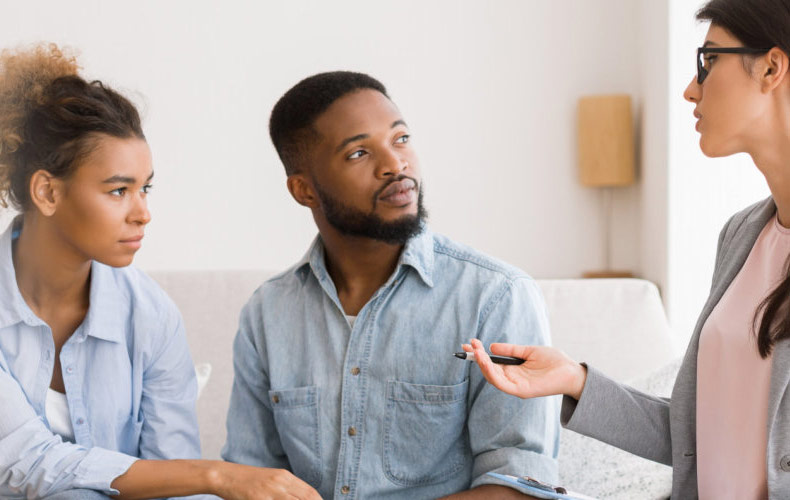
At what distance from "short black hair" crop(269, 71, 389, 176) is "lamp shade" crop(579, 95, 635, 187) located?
158cm

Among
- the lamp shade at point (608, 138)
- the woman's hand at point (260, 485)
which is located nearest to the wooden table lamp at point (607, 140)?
the lamp shade at point (608, 138)

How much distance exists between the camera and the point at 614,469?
5.61 ft

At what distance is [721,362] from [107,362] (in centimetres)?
100

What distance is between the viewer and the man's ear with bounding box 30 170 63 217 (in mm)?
1437

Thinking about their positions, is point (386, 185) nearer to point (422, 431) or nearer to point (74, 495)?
point (422, 431)

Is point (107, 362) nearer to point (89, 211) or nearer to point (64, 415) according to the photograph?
point (64, 415)

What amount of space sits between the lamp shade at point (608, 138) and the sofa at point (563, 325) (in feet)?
2.66

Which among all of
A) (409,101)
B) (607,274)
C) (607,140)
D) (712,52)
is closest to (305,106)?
(712,52)

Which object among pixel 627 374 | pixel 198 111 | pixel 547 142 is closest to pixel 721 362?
pixel 627 374

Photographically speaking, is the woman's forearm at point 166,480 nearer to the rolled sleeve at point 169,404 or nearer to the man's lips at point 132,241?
the rolled sleeve at point 169,404

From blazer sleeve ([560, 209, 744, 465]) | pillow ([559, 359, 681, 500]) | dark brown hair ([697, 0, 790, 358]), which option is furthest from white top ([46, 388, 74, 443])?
dark brown hair ([697, 0, 790, 358])

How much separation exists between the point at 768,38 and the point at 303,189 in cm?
84

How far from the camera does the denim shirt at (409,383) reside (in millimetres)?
1454

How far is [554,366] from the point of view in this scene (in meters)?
1.29
